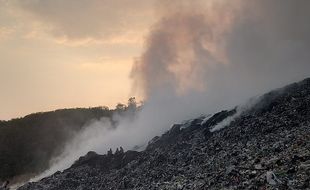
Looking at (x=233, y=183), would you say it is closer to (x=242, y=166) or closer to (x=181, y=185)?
(x=242, y=166)

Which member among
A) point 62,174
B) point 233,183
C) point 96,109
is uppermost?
point 96,109

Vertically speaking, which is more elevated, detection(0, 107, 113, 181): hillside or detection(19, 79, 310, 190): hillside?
detection(0, 107, 113, 181): hillside

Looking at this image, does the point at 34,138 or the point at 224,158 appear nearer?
the point at 224,158

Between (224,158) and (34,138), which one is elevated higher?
(34,138)

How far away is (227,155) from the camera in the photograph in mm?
35281

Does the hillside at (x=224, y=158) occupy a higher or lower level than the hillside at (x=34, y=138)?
lower

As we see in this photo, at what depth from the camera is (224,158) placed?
34.9 meters

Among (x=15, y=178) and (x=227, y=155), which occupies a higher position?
(x=15, y=178)

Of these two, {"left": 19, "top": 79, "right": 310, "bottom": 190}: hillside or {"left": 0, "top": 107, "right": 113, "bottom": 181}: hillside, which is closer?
{"left": 19, "top": 79, "right": 310, "bottom": 190}: hillside

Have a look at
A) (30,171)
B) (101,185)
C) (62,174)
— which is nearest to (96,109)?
(30,171)

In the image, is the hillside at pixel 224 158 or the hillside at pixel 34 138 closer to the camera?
the hillside at pixel 224 158

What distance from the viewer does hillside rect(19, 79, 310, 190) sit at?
1078 inches

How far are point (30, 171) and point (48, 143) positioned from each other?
47.9ft

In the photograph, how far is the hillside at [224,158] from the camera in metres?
27.4
